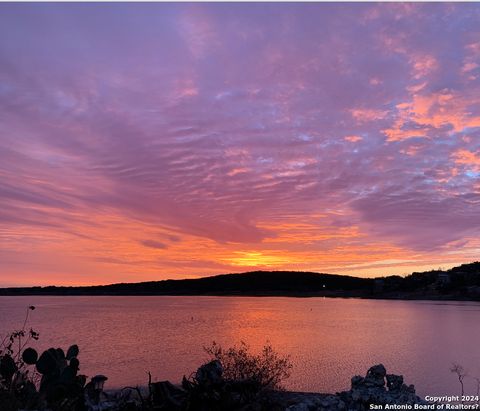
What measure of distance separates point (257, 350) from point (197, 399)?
50.1 m

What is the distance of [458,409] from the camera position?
1351 cm

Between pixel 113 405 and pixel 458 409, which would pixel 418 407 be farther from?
pixel 113 405

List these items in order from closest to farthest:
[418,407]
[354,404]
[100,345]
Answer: [418,407] < [354,404] < [100,345]

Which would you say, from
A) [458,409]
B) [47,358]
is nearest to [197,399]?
[47,358]

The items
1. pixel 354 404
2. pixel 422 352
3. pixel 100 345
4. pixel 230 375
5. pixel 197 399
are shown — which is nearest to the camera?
pixel 197 399

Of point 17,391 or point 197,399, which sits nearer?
point 17,391

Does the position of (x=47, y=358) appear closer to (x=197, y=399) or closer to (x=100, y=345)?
(x=197, y=399)

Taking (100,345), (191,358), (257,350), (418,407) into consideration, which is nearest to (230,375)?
(418,407)

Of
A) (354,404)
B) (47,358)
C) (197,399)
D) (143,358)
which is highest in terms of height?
(47,358)

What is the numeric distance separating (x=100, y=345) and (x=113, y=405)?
55597 mm

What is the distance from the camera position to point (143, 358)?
52.1 m

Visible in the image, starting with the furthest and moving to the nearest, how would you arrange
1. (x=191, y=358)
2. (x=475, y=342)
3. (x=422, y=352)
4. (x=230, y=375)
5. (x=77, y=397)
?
(x=475, y=342) → (x=422, y=352) → (x=191, y=358) → (x=230, y=375) → (x=77, y=397)

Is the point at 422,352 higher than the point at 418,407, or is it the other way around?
the point at 418,407

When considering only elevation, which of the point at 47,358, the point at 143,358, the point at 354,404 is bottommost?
the point at 143,358
